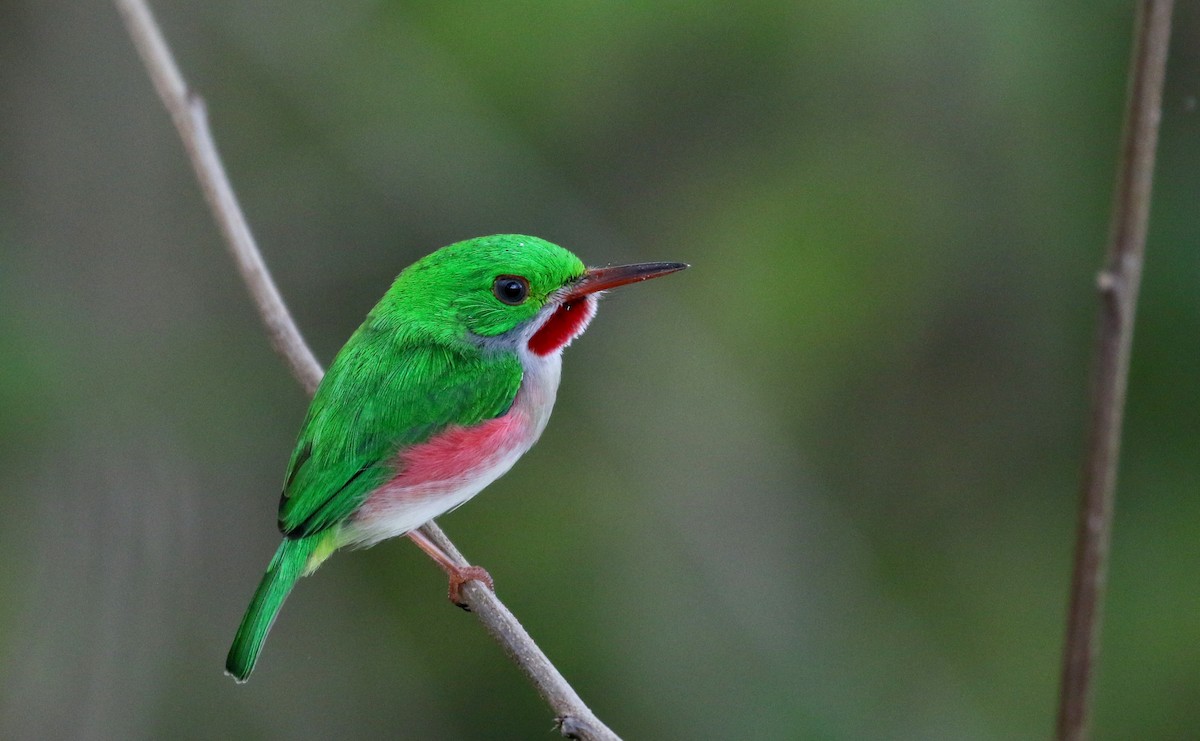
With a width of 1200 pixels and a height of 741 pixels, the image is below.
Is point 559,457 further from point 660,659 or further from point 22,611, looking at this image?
point 22,611

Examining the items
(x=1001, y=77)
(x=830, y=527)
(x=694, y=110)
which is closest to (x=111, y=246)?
(x=694, y=110)

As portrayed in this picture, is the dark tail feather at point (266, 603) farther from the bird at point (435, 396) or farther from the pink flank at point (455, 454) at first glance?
the pink flank at point (455, 454)

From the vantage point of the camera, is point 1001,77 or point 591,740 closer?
point 591,740

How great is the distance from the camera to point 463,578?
225 centimetres

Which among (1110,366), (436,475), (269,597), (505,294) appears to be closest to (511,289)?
(505,294)

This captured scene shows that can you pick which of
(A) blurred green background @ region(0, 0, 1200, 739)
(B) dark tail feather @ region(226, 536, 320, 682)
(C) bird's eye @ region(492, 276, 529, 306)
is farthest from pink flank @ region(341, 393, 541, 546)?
(A) blurred green background @ region(0, 0, 1200, 739)

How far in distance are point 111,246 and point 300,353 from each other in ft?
7.29

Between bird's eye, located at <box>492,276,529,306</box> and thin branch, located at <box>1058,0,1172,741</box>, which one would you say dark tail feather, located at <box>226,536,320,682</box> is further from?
thin branch, located at <box>1058,0,1172,741</box>

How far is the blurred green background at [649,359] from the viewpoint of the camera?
389 cm

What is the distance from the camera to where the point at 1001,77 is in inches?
162

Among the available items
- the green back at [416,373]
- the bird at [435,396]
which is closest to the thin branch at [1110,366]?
the bird at [435,396]

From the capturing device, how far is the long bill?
2066 millimetres

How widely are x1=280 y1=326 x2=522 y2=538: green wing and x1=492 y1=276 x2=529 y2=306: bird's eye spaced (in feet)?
0.35

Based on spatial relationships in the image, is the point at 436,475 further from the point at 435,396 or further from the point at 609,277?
the point at 609,277
